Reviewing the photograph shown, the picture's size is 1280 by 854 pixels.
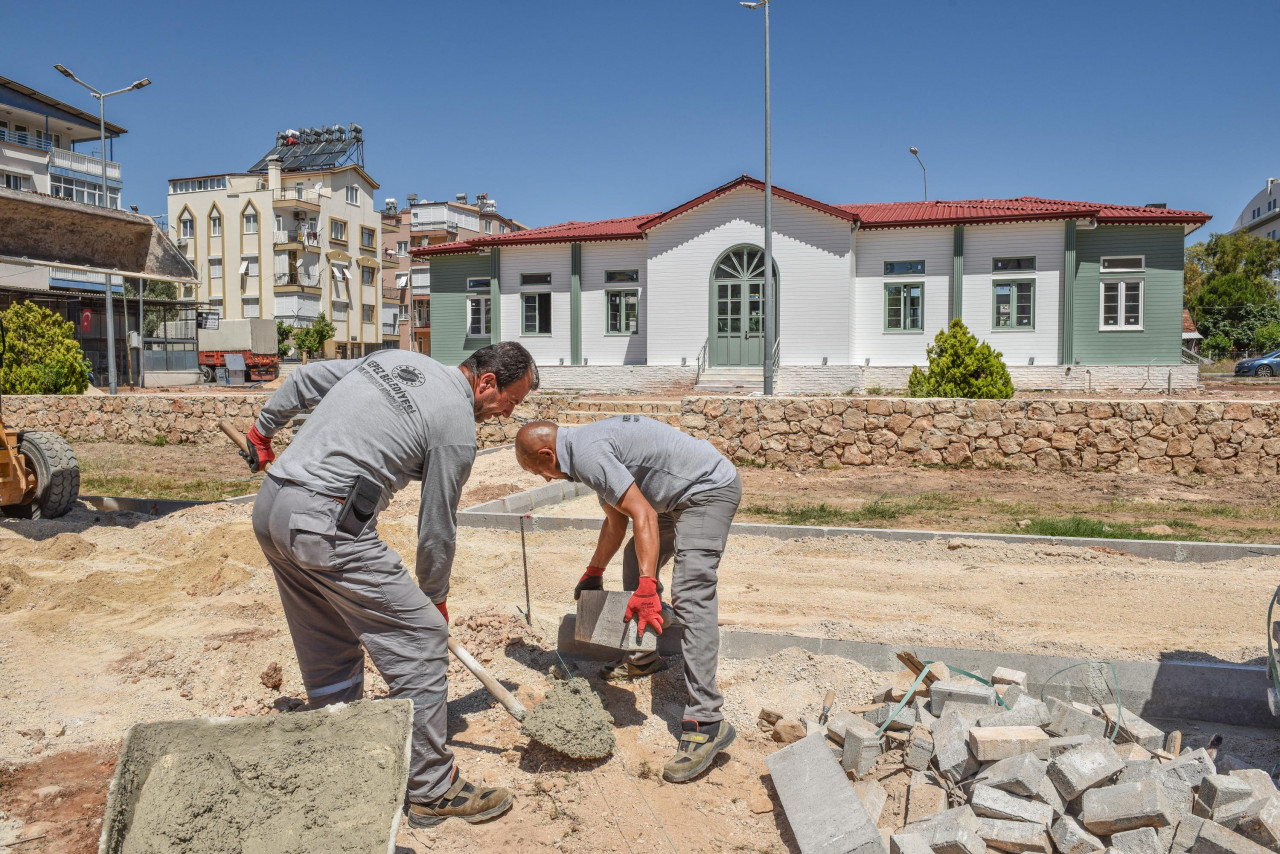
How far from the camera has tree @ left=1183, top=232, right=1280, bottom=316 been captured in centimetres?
4444

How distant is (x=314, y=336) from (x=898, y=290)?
3592cm

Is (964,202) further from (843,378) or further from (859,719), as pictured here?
(859,719)

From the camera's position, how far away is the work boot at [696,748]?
3588 mm

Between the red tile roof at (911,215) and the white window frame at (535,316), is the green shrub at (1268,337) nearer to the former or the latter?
the red tile roof at (911,215)

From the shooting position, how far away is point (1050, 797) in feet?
10.3

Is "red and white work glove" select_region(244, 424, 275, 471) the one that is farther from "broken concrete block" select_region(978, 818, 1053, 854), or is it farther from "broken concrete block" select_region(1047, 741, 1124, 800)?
"broken concrete block" select_region(1047, 741, 1124, 800)

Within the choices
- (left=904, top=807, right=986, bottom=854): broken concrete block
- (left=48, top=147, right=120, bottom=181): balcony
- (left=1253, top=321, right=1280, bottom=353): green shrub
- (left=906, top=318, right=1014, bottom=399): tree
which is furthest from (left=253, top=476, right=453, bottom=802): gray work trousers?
(left=48, top=147, right=120, bottom=181): balcony

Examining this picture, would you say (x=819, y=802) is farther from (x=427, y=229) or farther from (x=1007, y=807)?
(x=427, y=229)

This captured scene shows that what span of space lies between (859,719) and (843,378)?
18.0 m

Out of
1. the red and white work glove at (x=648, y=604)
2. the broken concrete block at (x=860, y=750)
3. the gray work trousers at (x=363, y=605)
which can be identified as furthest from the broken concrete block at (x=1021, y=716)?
the gray work trousers at (x=363, y=605)

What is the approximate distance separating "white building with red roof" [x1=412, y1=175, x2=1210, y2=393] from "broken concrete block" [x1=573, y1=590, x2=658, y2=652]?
16.7 m

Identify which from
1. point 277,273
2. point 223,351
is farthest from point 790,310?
point 277,273

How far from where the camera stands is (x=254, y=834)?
2385mm

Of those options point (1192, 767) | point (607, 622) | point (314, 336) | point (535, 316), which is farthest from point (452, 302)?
point (314, 336)
